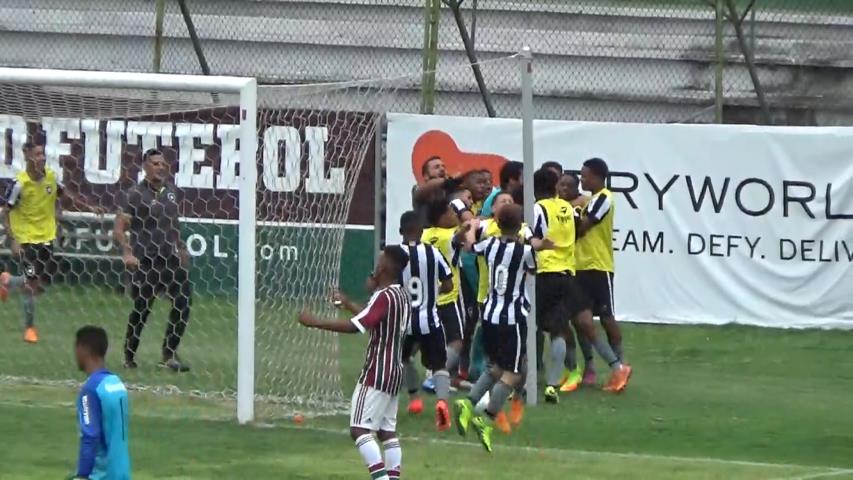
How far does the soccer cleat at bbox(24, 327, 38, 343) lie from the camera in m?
15.8

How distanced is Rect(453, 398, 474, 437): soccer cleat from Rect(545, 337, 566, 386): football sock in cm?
258

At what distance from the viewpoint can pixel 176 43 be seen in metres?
21.9

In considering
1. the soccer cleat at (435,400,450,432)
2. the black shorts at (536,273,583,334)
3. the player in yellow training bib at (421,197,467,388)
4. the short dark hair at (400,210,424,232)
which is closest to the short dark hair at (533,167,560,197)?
the black shorts at (536,273,583,334)

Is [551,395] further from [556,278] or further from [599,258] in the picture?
[599,258]

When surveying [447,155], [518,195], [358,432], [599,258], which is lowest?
[358,432]

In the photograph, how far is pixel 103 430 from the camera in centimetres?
766

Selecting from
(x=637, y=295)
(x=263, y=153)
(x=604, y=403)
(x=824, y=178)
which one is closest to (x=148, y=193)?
(x=263, y=153)

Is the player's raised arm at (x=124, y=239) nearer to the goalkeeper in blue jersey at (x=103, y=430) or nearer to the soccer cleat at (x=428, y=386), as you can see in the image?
the soccer cleat at (x=428, y=386)

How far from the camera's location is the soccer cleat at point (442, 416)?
1225 centimetres

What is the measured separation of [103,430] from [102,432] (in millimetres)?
10

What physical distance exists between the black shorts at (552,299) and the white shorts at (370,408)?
444 cm

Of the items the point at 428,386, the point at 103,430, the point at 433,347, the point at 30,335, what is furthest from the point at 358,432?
the point at 30,335

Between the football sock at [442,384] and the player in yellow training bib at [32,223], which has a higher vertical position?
the player in yellow training bib at [32,223]

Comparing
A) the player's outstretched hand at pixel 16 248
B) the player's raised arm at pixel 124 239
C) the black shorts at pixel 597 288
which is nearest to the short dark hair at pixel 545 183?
the black shorts at pixel 597 288
